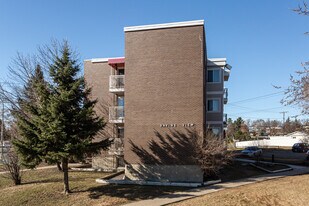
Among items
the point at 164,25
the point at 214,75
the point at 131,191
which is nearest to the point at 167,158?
the point at 131,191

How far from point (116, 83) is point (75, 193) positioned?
10.1 m

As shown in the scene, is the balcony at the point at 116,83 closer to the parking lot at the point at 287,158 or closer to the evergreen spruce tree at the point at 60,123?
the evergreen spruce tree at the point at 60,123

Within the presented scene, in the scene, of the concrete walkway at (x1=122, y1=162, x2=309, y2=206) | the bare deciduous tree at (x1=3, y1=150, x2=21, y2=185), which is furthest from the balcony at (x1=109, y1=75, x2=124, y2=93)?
the concrete walkway at (x1=122, y1=162, x2=309, y2=206)

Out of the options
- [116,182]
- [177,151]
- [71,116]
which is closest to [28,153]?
[71,116]

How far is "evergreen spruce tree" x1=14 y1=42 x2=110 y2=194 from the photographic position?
46.4 ft

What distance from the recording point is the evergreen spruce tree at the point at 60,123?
14.1 meters

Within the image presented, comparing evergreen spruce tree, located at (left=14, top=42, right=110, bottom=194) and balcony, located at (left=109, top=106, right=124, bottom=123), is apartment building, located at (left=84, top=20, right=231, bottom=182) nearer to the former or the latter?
balcony, located at (left=109, top=106, right=124, bottom=123)

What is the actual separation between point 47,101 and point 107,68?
967cm

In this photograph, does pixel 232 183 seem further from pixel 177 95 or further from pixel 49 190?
pixel 49 190

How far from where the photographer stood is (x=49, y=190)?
15.9 meters

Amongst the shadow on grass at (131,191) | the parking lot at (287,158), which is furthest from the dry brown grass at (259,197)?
the parking lot at (287,158)

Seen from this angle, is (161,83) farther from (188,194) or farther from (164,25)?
(188,194)

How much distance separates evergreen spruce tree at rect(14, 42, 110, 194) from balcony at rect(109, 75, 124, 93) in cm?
596

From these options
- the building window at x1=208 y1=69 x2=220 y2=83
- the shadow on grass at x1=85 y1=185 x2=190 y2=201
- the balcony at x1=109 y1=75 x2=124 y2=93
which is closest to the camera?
the shadow on grass at x1=85 y1=185 x2=190 y2=201
